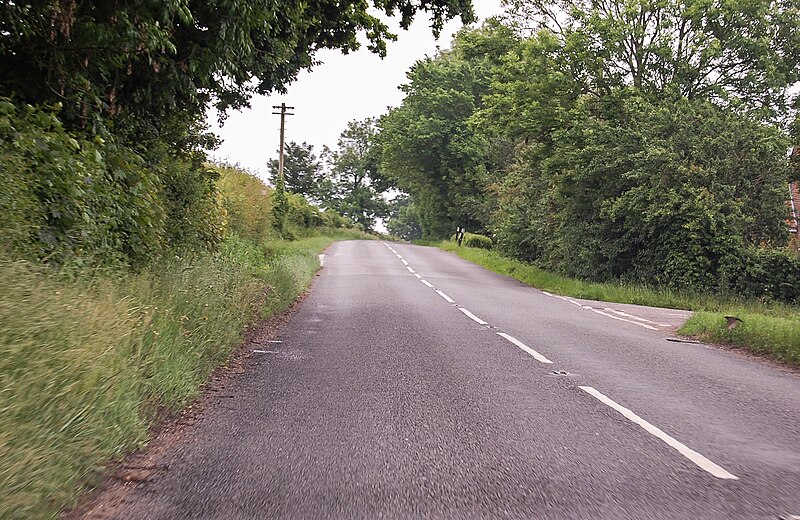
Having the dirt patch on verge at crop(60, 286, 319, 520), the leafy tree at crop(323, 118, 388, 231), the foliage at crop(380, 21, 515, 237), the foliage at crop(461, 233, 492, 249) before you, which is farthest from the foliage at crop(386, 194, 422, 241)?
the dirt patch on verge at crop(60, 286, 319, 520)

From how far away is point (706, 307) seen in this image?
1881 cm

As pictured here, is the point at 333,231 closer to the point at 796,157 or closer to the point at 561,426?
the point at 796,157

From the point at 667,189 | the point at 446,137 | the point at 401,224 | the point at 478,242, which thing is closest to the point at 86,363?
the point at 667,189

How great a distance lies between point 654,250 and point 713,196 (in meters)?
2.73

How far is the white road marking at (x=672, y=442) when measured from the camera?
15.4 feet

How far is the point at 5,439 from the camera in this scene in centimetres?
336

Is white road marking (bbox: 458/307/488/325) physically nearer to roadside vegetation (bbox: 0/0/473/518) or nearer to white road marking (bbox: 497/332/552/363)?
white road marking (bbox: 497/332/552/363)

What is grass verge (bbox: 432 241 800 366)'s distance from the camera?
10.8 meters

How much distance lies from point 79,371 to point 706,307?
18.1 metres

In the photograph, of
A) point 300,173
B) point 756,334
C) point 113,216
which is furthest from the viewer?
point 300,173

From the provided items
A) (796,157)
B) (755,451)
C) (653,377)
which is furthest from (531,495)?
(796,157)

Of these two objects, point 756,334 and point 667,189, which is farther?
point 667,189

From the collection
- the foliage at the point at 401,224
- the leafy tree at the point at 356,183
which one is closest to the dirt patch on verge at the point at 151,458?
the leafy tree at the point at 356,183

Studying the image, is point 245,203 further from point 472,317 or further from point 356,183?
point 356,183
